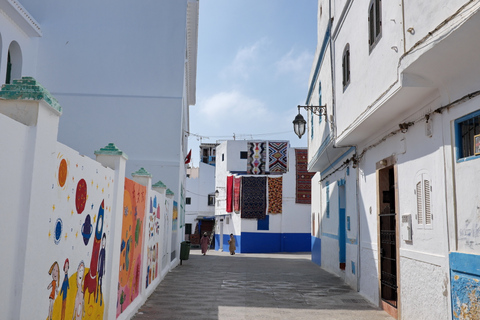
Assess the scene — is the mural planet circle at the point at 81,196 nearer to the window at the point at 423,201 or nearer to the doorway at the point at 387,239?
the window at the point at 423,201

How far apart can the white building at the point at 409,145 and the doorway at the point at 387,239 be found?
2cm

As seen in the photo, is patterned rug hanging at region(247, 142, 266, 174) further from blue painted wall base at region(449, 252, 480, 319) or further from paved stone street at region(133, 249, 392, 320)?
blue painted wall base at region(449, 252, 480, 319)

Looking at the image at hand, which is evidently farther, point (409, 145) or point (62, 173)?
point (409, 145)

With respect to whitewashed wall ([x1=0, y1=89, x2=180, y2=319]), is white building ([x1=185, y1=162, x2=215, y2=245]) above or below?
above

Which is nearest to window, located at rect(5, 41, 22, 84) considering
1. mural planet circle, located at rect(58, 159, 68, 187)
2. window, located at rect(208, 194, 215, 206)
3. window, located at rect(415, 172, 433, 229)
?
mural planet circle, located at rect(58, 159, 68, 187)

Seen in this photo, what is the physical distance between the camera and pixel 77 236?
493 cm

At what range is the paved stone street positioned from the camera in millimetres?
8688

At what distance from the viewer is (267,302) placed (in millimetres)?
10031

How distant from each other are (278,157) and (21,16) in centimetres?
2354

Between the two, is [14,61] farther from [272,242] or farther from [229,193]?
[272,242]

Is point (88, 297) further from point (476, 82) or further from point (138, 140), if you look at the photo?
point (138, 140)

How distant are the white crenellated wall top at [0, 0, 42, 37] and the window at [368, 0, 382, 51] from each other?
383 inches

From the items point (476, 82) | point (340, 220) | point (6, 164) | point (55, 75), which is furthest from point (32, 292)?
point (55, 75)

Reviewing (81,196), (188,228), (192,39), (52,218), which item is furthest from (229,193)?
(52,218)
